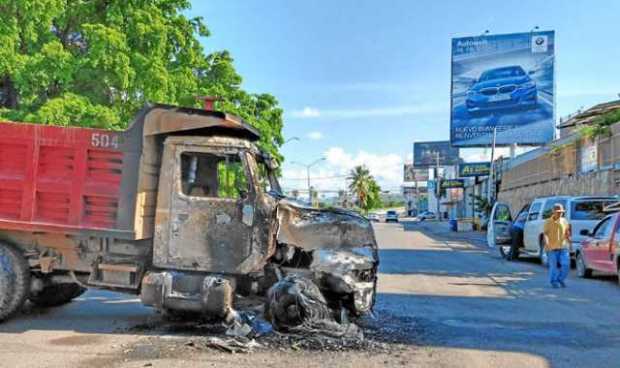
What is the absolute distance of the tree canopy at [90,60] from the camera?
1706cm

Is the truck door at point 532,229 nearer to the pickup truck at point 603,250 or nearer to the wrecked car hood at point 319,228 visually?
the pickup truck at point 603,250

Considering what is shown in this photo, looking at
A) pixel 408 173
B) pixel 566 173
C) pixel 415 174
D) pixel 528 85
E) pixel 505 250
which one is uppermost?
pixel 408 173

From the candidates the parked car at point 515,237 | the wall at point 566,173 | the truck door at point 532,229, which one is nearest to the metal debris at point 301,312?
the truck door at point 532,229

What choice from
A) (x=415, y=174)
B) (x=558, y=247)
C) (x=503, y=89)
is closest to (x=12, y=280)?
(x=558, y=247)

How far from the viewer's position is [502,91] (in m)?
44.8

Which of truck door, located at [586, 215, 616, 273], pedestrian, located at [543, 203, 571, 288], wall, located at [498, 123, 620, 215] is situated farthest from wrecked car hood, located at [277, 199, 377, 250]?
wall, located at [498, 123, 620, 215]

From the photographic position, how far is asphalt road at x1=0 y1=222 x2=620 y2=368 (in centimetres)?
639

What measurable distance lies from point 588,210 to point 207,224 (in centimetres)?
1251

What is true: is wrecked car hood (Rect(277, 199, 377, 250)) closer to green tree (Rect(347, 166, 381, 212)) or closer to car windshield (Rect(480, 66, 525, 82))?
car windshield (Rect(480, 66, 525, 82))

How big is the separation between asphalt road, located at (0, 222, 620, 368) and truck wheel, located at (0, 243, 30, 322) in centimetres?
28

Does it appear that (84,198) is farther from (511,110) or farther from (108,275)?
(511,110)

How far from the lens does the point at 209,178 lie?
816 cm

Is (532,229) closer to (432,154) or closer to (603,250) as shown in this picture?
(603,250)

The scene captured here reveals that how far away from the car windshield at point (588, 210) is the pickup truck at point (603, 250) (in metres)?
1.96
